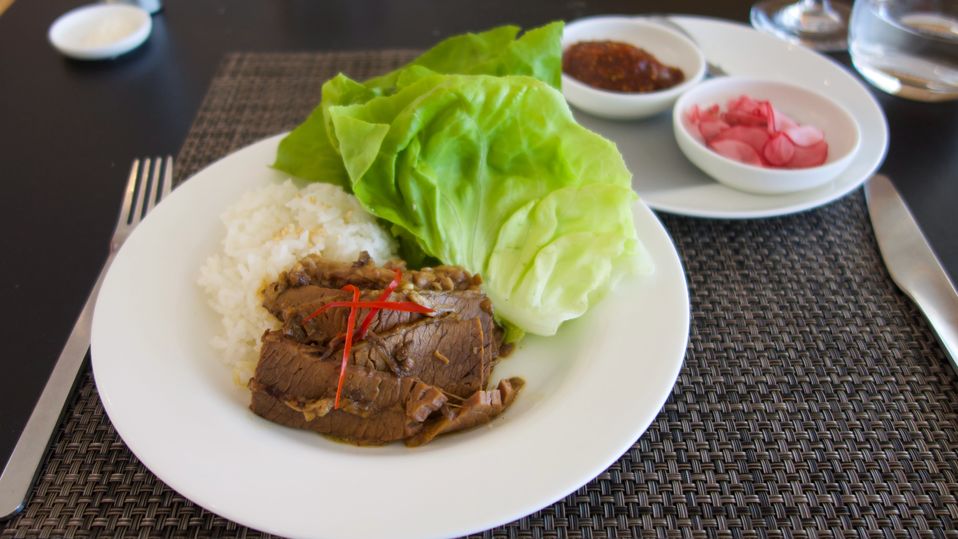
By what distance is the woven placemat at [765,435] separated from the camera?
2.05 m

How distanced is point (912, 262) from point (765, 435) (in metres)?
1.22

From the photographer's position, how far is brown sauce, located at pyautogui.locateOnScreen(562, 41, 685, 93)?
3680 mm

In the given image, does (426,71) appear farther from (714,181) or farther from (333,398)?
(714,181)

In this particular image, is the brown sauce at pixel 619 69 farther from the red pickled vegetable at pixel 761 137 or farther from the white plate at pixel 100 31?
the white plate at pixel 100 31

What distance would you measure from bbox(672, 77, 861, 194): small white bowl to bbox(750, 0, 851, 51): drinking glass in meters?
1.09

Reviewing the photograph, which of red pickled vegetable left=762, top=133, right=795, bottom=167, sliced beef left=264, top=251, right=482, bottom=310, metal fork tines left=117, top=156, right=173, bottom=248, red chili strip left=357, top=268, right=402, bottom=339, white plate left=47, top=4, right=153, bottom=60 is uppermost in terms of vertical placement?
red chili strip left=357, top=268, right=402, bottom=339

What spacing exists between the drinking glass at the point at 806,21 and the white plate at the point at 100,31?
4144mm

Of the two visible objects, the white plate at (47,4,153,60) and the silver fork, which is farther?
the white plate at (47,4,153,60)

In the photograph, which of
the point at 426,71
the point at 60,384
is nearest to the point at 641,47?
the point at 426,71

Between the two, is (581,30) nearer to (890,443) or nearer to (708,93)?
(708,93)

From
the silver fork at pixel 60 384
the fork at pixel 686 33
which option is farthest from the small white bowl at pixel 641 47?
the silver fork at pixel 60 384

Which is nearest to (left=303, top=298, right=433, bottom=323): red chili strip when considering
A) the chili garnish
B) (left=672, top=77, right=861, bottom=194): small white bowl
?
the chili garnish

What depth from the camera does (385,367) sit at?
84.9 inches

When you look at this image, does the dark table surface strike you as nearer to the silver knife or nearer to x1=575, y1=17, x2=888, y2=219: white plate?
the silver knife
